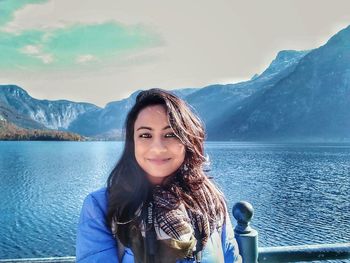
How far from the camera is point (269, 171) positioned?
71000 millimetres

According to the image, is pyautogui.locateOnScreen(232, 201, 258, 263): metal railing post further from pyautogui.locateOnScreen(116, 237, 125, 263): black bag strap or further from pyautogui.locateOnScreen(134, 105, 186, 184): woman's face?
pyautogui.locateOnScreen(116, 237, 125, 263): black bag strap

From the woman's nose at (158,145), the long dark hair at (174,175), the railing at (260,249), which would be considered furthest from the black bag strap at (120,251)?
the railing at (260,249)

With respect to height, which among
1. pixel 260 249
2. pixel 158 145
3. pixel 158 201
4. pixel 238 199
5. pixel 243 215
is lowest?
pixel 238 199

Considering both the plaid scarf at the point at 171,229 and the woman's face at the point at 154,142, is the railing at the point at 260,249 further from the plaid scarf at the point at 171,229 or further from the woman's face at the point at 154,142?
the woman's face at the point at 154,142

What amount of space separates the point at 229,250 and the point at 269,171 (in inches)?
2801

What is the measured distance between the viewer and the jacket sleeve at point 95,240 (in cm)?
198

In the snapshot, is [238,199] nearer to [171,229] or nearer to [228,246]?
[228,246]

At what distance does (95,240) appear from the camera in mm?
2002

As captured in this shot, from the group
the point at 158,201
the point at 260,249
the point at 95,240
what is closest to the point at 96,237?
the point at 95,240

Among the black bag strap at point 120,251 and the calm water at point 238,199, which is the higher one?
the black bag strap at point 120,251

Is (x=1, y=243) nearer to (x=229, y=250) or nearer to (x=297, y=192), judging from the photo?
(x=229, y=250)

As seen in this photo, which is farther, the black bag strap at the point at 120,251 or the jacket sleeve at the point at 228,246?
the jacket sleeve at the point at 228,246

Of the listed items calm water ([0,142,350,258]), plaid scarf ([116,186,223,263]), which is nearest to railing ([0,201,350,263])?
plaid scarf ([116,186,223,263])

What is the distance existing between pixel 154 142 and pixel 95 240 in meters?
0.67
